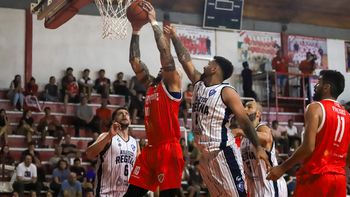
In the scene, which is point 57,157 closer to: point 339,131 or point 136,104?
point 136,104

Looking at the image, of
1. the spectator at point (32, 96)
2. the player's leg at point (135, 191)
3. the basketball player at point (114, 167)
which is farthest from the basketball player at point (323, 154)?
the spectator at point (32, 96)

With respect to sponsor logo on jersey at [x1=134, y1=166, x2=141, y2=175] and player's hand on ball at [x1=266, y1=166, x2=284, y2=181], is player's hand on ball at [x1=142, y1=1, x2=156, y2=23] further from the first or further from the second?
player's hand on ball at [x1=266, y1=166, x2=284, y2=181]

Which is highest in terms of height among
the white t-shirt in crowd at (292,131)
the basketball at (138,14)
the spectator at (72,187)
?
the basketball at (138,14)

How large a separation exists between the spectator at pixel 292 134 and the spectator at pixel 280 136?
0.94 ft

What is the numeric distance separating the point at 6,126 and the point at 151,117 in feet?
33.2

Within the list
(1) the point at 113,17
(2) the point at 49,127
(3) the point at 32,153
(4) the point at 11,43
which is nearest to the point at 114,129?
(1) the point at 113,17

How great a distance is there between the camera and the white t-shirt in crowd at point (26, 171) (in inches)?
565

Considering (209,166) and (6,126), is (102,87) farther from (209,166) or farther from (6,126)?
(209,166)

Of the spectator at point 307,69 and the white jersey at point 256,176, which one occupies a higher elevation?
the spectator at point 307,69

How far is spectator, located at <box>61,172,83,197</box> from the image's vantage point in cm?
1384

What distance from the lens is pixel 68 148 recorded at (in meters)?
16.0

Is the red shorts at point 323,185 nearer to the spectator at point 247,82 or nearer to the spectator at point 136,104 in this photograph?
the spectator at point 136,104

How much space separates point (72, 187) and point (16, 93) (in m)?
Result: 4.82

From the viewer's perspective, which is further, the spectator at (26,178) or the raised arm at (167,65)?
the spectator at (26,178)
